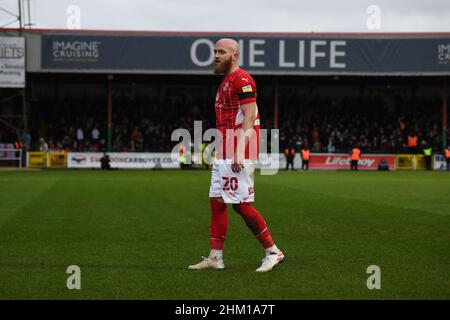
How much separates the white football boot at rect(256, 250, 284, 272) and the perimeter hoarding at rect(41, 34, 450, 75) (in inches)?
1313

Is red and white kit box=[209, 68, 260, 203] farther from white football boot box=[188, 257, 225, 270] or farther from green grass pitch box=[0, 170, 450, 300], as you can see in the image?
green grass pitch box=[0, 170, 450, 300]

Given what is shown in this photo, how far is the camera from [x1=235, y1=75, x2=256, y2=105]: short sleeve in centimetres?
759

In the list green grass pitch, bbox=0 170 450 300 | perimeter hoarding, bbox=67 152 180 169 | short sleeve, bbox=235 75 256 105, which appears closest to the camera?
green grass pitch, bbox=0 170 450 300

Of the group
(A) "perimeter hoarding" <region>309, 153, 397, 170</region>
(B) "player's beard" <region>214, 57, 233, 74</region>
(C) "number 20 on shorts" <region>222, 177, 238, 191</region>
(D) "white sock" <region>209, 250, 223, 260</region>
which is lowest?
(A) "perimeter hoarding" <region>309, 153, 397, 170</region>

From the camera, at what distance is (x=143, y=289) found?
660 centimetres

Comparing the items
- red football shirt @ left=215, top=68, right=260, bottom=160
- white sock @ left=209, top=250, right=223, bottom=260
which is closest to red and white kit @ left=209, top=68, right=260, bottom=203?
red football shirt @ left=215, top=68, right=260, bottom=160

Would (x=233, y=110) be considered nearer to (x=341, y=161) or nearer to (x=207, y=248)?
(x=207, y=248)

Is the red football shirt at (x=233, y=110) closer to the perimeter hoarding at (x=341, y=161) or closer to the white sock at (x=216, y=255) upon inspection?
the white sock at (x=216, y=255)

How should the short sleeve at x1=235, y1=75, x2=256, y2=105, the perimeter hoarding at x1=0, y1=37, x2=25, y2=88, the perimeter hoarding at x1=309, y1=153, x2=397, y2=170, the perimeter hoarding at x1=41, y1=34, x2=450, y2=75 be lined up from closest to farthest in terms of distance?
the short sleeve at x1=235, y1=75, x2=256, y2=105 < the perimeter hoarding at x1=0, y1=37, x2=25, y2=88 < the perimeter hoarding at x1=41, y1=34, x2=450, y2=75 < the perimeter hoarding at x1=309, y1=153, x2=397, y2=170

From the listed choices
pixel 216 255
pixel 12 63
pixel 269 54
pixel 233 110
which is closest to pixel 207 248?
pixel 216 255

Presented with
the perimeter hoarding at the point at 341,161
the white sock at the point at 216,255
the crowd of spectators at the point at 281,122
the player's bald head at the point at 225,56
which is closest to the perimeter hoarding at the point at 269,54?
the crowd of spectators at the point at 281,122

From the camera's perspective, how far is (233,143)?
767cm

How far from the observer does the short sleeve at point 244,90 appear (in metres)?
7.59
